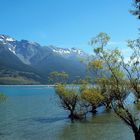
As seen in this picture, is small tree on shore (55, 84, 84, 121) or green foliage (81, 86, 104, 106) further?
small tree on shore (55, 84, 84, 121)

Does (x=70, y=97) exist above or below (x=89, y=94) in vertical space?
below

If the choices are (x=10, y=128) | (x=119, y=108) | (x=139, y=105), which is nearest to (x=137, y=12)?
(x=139, y=105)

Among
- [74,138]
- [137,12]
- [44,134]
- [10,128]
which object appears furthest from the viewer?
[10,128]

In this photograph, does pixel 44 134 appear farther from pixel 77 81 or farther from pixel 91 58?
pixel 77 81

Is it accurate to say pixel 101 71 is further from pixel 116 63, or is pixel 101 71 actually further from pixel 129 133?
pixel 129 133

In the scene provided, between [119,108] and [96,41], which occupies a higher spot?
[96,41]

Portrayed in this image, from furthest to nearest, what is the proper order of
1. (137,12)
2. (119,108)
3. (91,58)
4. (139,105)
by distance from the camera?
(91,58) → (119,108) → (139,105) → (137,12)

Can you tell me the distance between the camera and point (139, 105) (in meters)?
35.2

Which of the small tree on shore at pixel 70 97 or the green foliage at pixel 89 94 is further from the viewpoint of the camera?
the small tree on shore at pixel 70 97

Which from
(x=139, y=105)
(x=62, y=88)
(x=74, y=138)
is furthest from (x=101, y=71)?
(x=62, y=88)

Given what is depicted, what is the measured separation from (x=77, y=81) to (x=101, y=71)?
118 ft

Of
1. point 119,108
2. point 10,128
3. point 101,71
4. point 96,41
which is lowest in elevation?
point 10,128

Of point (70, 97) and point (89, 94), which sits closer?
point (89, 94)

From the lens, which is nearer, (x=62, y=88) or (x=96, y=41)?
(x=96, y=41)
